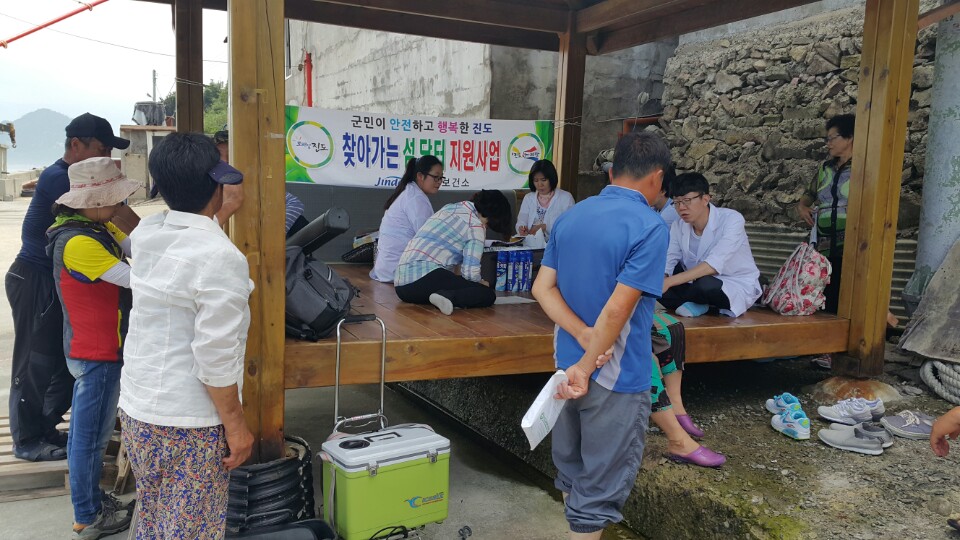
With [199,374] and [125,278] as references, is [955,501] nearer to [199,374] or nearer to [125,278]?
[199,374]

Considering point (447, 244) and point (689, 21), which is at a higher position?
point (689, 21)

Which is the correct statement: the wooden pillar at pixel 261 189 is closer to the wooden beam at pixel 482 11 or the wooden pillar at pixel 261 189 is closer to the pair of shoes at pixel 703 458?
the pair of shoes at pixel 703 458

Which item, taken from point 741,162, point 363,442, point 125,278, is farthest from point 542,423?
point 741,162

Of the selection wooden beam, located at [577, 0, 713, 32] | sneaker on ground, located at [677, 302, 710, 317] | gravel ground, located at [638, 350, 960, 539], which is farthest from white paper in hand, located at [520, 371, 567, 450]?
wooden beam, located at [577, 0, 713, 32]

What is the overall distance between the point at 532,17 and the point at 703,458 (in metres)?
4.71

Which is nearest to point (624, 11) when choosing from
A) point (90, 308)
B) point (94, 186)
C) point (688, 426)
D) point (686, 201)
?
point (686, 201)

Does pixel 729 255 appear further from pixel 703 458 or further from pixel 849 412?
pixel 703 458

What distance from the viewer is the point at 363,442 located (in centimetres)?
304

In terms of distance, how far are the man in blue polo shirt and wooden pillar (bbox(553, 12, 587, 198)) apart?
15.4ft

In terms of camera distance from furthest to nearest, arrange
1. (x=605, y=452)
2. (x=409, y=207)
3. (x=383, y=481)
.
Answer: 1. (x=409, y=207)
2. (x=383, y=481)
3. (x=605, y=452)

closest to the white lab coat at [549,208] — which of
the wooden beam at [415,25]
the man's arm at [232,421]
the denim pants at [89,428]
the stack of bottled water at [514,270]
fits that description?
the stack of bottled water at [514,270]

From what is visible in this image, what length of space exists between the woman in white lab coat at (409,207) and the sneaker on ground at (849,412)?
3.21 m

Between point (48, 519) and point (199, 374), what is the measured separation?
Result: 2.19 metres

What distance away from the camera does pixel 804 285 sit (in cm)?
481
